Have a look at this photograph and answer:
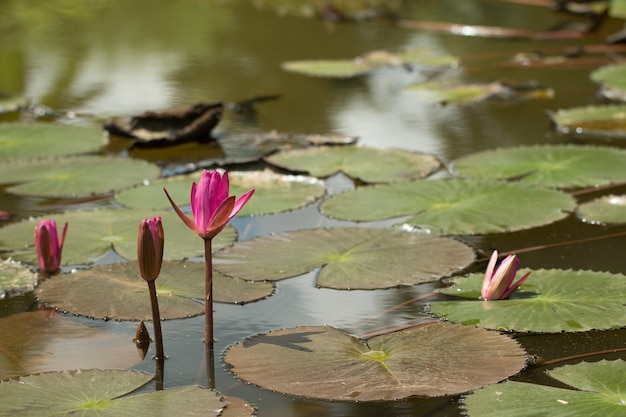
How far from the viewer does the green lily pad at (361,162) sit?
8.52 feet

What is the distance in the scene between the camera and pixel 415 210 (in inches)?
89.8

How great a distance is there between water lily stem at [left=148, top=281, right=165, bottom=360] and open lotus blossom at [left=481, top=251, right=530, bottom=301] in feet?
1.93

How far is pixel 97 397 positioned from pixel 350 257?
0.72m

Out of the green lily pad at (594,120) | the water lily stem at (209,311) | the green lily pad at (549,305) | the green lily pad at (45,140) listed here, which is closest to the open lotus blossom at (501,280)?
the green lily pad at (549,305)

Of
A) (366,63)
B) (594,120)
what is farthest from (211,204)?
(366,63)

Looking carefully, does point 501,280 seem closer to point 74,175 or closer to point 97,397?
point 97,397

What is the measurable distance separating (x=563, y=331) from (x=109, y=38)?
3741 mm

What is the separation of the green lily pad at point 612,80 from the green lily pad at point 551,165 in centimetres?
85

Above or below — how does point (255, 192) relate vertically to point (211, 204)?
below

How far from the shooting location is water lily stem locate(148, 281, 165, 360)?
1.49m

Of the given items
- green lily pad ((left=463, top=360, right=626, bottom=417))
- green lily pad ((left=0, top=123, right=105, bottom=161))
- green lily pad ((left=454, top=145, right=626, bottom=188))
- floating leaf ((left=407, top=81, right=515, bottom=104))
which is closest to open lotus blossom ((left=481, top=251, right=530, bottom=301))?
green lily pad ((left=463, top=360, right=626, bottom=417))

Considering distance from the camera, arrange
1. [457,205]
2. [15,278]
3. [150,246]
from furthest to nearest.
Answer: [457,205]
[15,278]
[150,246]

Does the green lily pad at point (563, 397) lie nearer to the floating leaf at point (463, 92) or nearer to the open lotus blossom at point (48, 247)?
the open lotus blossom at point (48, 247)

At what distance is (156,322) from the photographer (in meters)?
1.50
